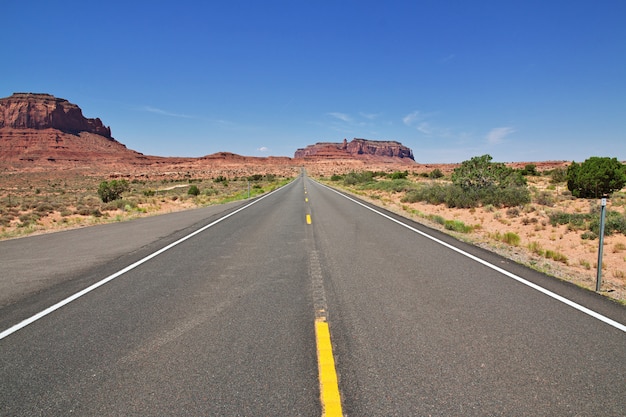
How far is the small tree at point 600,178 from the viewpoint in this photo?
79.4ft

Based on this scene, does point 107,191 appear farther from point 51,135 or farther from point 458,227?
point 51,135

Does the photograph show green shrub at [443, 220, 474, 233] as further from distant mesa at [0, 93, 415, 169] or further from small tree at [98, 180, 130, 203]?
distant mesa at [0, 93, 415, 169]

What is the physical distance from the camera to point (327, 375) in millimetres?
3096

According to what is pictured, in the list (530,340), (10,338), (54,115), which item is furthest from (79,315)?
(54,115)

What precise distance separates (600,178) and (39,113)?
657 ft

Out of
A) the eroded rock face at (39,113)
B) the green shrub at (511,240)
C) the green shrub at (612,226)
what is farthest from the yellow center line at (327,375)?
the eroded rock face at (39,113)

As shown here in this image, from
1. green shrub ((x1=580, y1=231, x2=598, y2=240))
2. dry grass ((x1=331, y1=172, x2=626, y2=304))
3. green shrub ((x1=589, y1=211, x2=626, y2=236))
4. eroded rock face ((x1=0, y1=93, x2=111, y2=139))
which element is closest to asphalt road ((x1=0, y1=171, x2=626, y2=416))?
dry grass ((x1=331, y1=172, x2=626, y2=304))

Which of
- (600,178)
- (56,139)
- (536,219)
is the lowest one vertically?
(536,219)

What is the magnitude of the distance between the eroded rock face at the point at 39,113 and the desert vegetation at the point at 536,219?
189m

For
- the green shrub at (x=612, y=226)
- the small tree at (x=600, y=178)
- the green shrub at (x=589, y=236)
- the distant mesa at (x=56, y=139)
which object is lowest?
the green shrub at (x=589, y=236)

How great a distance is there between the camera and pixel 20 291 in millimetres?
5691

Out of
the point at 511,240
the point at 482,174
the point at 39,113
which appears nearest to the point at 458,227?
the point at 511,240

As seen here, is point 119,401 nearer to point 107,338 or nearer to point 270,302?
point 107,338

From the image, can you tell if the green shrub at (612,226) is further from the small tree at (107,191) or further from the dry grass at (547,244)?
the small tree at (107,191)
